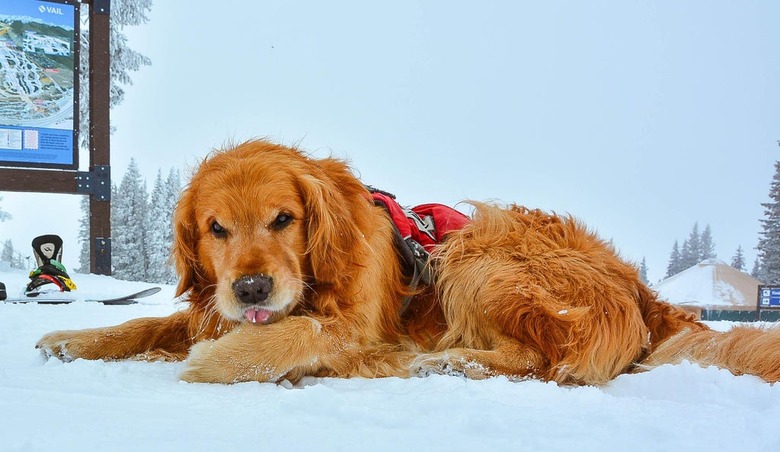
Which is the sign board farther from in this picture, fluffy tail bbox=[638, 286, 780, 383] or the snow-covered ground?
fluffy tail bbox=[638, 286, 780, 383]

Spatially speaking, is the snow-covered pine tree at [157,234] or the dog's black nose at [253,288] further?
the snow-covered pine tree at [157,234]

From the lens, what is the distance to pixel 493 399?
1.54m

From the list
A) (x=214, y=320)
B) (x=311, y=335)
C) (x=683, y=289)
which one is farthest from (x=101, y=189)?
(x=683, y=289)

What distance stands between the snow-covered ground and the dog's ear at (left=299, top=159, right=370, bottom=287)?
53 centimetres

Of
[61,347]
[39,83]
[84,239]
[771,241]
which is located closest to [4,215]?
[84,239]

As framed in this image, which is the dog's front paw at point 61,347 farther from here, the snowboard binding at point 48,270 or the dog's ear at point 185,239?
the snowboard binding at point 48,270

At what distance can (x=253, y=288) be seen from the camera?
2.01m

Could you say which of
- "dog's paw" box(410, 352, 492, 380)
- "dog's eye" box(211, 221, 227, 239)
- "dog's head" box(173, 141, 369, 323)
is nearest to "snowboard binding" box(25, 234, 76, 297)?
"dog's head" box(173, 141, 369, 323)

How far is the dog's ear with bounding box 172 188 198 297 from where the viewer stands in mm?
2500

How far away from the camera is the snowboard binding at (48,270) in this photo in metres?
5.25

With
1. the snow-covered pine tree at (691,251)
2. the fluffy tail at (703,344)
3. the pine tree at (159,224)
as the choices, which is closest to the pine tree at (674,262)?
the snow-covered pine tree at (691,251)

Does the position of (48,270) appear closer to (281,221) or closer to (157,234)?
(281,221)

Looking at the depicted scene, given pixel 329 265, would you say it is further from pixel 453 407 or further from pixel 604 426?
pixel 604 426

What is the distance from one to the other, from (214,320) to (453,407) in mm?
1459
